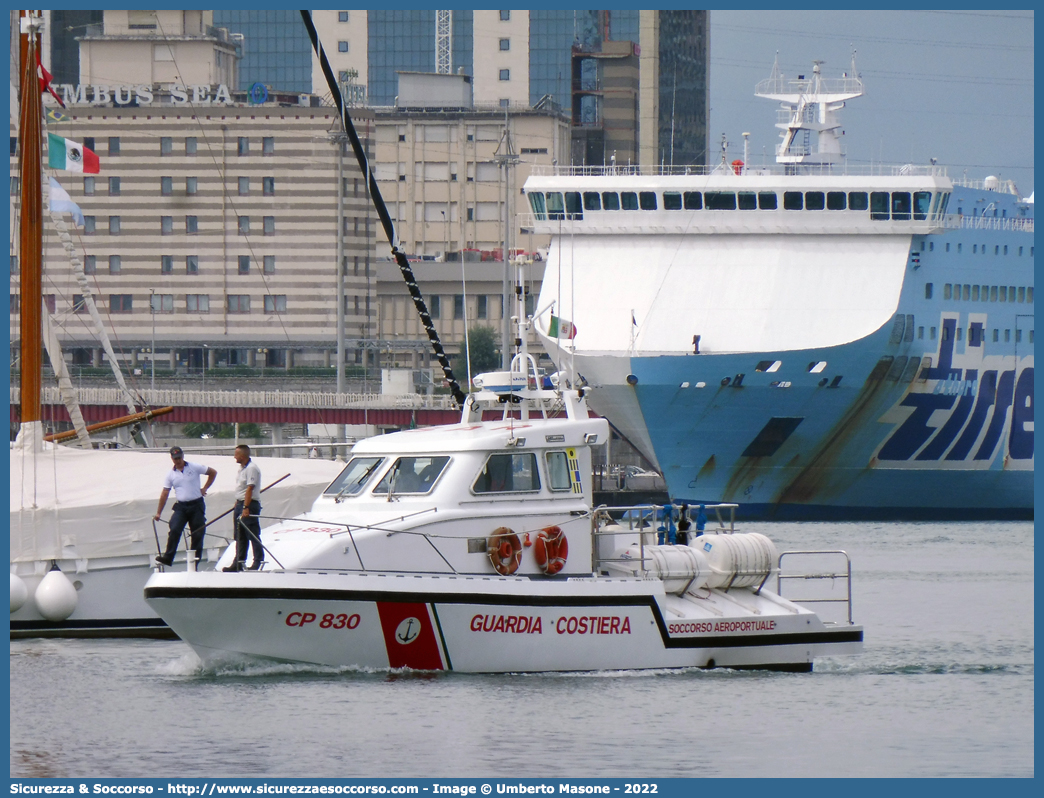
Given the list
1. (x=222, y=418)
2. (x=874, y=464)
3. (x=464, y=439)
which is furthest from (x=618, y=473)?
(x=464, y=439)

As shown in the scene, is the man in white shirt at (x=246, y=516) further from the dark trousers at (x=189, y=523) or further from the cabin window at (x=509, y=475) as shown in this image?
the cabin window at (x=509, y=475)

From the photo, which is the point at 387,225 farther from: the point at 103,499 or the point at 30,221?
the point at 30,221

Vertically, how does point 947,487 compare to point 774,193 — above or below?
below

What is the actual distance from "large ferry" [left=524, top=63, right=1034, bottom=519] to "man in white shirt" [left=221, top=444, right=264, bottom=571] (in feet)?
101

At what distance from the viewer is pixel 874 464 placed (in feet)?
186

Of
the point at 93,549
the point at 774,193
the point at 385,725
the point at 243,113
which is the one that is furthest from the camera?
the point at 243,113

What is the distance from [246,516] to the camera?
66.7 feet

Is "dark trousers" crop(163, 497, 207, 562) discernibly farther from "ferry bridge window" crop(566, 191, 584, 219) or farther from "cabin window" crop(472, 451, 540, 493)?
"ferry bridge window" crop(566, 191, 584, 219)

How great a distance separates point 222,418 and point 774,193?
96.4ft

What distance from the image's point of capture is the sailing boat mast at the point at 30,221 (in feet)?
90.5

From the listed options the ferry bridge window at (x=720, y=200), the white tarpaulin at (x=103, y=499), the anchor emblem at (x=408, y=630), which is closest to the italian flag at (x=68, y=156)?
the white tarpaulin at (x=103, y=499)

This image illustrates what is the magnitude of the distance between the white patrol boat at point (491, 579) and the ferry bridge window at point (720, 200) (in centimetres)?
3252

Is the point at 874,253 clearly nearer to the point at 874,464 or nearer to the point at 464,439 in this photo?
the point at 874,464

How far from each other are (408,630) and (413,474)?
80.2 inches
